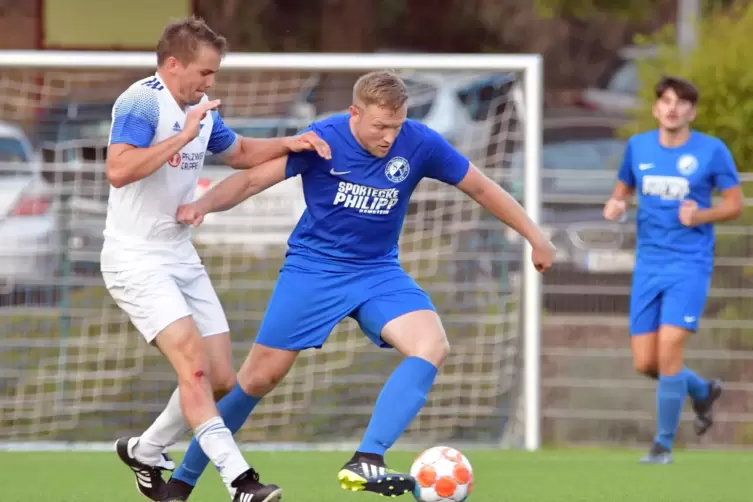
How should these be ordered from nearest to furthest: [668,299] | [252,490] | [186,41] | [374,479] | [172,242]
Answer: [374,479] < [252,490] < [186,41] < [172,242] < [668,299]

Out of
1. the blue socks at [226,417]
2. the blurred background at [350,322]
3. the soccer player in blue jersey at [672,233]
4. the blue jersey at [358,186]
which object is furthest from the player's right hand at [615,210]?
the blue socks at [226,417]

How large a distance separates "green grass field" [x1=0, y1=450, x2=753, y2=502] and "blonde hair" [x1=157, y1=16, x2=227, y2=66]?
6.71 ft

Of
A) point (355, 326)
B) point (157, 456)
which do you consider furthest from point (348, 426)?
point (157, 456)

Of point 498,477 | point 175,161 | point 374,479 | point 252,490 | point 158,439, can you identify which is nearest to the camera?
point 374,479

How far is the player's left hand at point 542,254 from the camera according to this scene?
21.1 ft

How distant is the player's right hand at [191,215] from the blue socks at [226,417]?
0.76m

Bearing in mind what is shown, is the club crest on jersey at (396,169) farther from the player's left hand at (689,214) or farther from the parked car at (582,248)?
the parked car at (582,248)

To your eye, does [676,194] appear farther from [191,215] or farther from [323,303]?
[191,215]

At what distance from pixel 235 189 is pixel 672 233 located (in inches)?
131

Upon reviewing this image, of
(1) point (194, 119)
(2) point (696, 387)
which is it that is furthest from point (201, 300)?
(2) point (696, 387)

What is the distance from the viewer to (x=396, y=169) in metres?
6.34

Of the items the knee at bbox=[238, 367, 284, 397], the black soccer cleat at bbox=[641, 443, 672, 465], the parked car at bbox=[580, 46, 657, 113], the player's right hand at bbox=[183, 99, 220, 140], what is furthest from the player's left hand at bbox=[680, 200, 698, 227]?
the parked car at bbox=[580, 46, 657, 113]

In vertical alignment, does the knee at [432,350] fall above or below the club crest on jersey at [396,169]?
below

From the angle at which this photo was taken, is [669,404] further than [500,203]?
Yes
